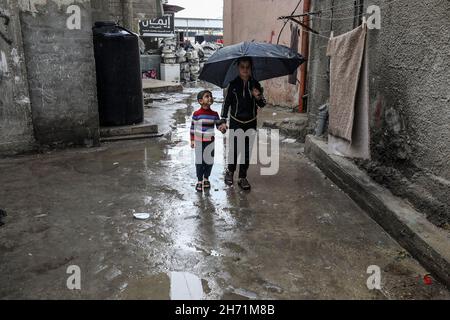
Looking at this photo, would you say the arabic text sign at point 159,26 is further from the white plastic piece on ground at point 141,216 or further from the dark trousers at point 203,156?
the white plastic piece on ground at point 141,216

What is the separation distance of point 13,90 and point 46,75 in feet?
1.85

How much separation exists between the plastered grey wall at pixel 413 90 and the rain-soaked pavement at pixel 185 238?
791 mm

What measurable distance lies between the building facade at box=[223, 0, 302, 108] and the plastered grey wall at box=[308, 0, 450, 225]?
5399mm

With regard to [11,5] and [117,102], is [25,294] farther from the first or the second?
[117,102]

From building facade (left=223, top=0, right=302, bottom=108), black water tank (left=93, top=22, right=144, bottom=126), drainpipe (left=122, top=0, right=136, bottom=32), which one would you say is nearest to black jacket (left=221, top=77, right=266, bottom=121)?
black water tank (left=93, top=22, right=144, bottom=126)

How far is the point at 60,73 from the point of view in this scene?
6707 mm

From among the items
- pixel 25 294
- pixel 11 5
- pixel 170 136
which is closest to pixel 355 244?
pixel 25 294

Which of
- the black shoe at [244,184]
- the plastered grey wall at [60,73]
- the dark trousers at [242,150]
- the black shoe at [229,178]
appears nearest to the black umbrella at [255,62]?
the dark trousers at [242,150]

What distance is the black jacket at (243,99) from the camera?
510 centimetres

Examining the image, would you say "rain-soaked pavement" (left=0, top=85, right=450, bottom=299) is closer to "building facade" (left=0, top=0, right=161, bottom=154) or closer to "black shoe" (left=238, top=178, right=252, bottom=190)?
"black shoe" (left=238, top=178, right=252, bottom=190)

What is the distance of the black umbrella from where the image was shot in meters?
4.80

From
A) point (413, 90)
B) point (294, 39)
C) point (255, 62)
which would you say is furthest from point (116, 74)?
point (413, 90)

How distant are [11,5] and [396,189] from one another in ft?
19.3

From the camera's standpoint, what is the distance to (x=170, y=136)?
8.37 meters
